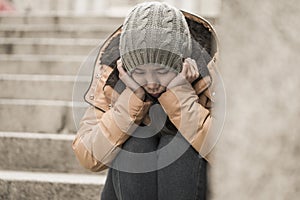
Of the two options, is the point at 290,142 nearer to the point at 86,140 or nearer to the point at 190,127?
the point at 190,127

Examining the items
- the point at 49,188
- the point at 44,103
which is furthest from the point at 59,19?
the point at 49,188

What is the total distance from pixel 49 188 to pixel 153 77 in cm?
82

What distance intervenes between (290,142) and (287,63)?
9 centimetres

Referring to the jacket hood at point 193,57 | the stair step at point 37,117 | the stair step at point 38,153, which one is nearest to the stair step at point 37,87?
the stair step at point 37,117

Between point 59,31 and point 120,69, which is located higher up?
point 120,69

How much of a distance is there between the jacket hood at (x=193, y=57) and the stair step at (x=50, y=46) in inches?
107

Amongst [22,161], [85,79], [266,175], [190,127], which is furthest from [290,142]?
[22,161]

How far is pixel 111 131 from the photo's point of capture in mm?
1761

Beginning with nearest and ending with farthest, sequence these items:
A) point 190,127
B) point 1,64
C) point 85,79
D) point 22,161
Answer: point 190,127 → point 85,79 → point 22,161 → point 1,64

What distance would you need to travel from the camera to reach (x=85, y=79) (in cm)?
248

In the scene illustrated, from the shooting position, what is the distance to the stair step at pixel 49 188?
90.5 inches

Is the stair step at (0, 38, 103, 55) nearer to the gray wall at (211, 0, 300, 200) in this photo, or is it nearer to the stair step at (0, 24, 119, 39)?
the stair step at (0, 24, 119, 39)

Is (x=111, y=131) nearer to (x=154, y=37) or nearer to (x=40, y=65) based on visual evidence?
(x=154, y=37)

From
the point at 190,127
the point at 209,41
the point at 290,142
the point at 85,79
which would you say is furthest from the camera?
the point at 85,79
